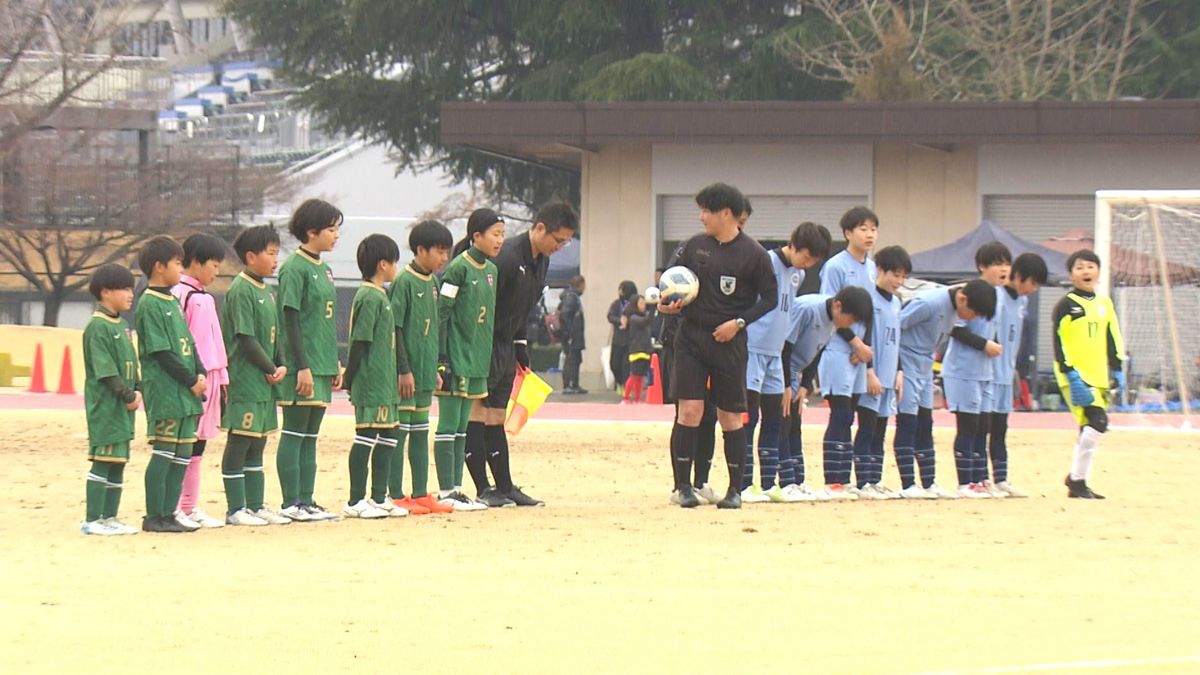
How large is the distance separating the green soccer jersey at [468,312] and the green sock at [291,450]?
0.99m

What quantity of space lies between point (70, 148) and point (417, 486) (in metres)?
27.2

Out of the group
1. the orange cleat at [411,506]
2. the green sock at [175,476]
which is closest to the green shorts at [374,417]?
the orange cleat at [411,506]

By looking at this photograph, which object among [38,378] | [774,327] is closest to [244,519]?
[774,327]

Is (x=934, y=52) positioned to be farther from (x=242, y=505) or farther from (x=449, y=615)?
(x=449, y=615)

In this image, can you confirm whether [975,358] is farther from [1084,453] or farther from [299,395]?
[299,395]

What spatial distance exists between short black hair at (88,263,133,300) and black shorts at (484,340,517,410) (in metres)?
2.33

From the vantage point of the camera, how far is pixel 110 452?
1049 cm

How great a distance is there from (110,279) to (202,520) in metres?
1.50

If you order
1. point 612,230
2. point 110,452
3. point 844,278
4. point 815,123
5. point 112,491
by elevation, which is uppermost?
point 815,123

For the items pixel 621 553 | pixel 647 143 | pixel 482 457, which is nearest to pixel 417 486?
pixel 482 457

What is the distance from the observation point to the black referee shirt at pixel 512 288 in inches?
473

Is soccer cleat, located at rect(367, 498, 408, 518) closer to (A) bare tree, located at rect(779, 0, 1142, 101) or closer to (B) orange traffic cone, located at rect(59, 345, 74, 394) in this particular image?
(B) orange traffic cone, located at rect(59, 345, 74, 394)

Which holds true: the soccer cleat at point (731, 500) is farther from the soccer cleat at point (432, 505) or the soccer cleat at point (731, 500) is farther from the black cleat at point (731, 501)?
the soccer cleat at point (432, 505)

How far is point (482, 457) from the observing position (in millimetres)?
12094
